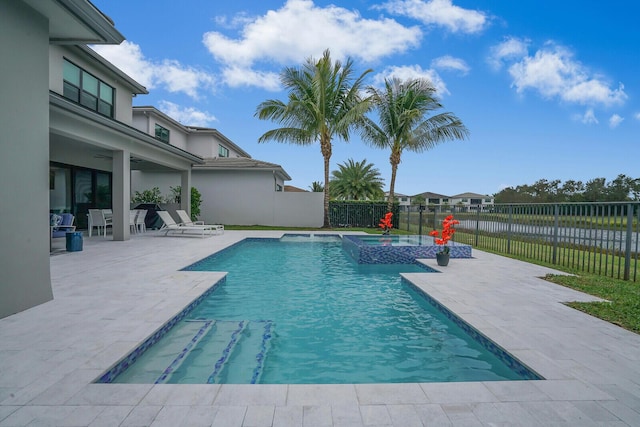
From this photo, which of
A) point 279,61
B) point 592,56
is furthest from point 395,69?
point 592,56

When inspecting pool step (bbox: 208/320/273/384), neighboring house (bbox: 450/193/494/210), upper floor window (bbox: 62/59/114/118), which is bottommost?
pool step (bbox: 208/320/273/384)

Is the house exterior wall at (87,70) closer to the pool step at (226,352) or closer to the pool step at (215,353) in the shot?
the pool step at (215,353)

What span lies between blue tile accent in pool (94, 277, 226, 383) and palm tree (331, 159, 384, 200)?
3277cm

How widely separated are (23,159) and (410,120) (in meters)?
17.3

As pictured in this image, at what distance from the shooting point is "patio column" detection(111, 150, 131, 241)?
36.7ft

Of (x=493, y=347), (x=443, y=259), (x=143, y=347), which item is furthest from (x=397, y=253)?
(x=143, y=347)

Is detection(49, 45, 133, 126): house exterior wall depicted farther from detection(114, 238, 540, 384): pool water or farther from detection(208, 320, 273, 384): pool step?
detection(208, 320, 273, 384): pool step

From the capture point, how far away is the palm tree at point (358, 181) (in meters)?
37.2

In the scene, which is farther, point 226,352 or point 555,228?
point 555,228

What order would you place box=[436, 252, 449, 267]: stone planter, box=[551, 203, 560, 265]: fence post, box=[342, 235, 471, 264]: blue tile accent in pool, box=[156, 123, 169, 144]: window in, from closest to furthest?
1. box=[436, 252, 449, 267]: stone planter
2. box=[551, 203, 560, 265]: fence post
3. box=[342, 235, 471, 264]: blue tile accent in pool
4. box=[156, 123, 169, 144]: window

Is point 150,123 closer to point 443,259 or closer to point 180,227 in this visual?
point 180,227

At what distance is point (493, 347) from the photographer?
A: 3605 millimetres

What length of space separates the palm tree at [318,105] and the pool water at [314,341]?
40.8 ft

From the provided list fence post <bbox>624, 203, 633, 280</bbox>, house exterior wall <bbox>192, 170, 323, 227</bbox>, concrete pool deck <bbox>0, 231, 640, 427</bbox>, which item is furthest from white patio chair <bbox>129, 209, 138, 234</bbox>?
fence post <bbox>624, 203, 633, 280</bbox>
